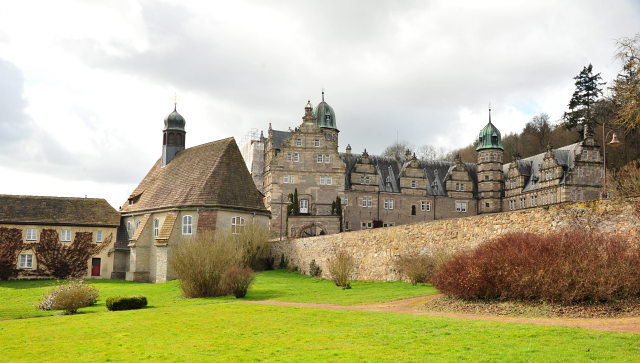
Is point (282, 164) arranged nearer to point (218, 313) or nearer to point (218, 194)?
point (218, 194)

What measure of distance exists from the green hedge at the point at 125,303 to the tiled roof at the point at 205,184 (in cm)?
1889

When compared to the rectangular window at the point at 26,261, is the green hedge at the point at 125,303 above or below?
below

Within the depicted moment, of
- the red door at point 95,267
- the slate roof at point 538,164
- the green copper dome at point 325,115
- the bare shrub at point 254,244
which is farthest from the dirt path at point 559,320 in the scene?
the green copper dome at point 325,115

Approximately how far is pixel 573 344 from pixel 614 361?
133 centimetres

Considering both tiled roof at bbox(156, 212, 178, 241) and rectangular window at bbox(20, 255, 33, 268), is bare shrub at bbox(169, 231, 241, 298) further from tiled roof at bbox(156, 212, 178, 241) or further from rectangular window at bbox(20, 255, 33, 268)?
rectangular window at bbox(20, 255, 33, 268)

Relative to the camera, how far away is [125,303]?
23.6m

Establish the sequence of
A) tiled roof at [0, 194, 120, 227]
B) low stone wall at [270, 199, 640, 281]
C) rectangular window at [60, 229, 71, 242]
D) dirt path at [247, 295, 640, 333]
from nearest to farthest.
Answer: dirt path at [247, 295, 640, 333] → low stone wall at [270, 199, 640, 281] → tiled roof at [0, 194, 120, 227] → rectangular window at [60, 229, 71, 242]

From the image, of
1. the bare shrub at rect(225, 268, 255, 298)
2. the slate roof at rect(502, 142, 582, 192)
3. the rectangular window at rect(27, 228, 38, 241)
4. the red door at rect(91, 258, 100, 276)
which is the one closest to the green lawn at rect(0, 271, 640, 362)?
the bare shrub at rect(225, 268, 255, 298)

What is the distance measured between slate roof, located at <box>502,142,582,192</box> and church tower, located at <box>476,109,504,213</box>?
6.34 feet

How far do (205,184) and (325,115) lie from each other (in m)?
31.9

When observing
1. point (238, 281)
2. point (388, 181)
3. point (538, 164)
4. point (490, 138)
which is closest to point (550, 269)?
point (238, 281)

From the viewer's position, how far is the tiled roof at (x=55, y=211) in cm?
4588

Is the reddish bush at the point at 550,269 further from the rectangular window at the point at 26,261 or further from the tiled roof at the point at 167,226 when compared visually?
the rectangular window at the point at 26,261

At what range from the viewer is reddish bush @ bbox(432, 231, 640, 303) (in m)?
14.3
